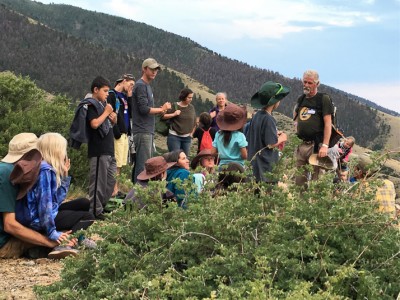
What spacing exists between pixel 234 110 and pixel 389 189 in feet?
5.69

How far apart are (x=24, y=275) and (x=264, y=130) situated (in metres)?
2.55

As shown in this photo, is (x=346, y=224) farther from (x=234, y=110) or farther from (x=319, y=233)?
(x=234, y=110)

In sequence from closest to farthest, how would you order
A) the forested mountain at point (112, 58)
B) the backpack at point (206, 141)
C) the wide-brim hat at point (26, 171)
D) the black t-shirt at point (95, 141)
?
the wide-brim hat at point (26, 171) → the black t-shirt at point (95, 141) → the backpack at point (206, 141) → the forested mountain at point (112, 58)

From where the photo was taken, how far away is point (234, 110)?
5727mm

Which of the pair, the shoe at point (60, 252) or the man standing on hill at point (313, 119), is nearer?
the shoe at point (60, 252)

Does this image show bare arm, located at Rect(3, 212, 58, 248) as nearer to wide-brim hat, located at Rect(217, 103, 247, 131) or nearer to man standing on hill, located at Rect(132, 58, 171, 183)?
wide-brim hat, located at Rect(217, 103, 247, 131)

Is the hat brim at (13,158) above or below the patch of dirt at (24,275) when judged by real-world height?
above

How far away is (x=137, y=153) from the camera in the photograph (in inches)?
277

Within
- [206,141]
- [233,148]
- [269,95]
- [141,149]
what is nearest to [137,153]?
[141,149]

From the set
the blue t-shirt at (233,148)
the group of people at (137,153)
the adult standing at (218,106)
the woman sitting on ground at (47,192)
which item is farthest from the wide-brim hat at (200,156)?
the adult standing at (218,106)

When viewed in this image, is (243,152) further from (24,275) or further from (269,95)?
(24,275)

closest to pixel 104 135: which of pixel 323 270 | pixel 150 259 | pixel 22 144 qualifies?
pixel 22 144

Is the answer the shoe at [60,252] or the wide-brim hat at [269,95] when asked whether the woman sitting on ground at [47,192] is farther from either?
the wide-brim hat at [269,95]

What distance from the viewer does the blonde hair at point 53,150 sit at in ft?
15.7
